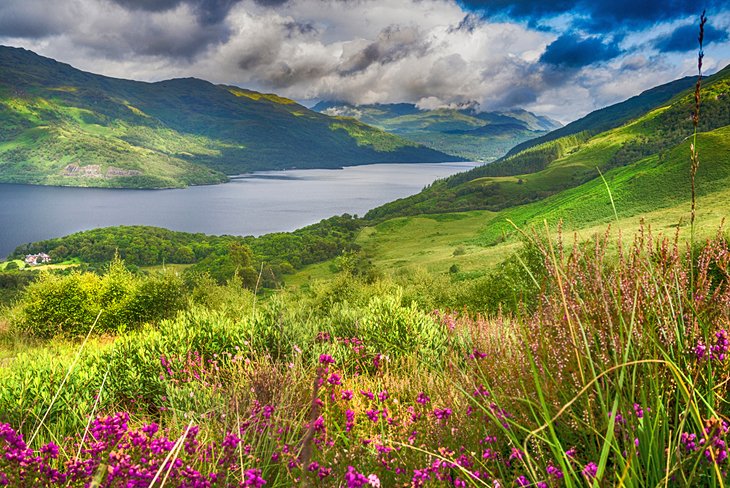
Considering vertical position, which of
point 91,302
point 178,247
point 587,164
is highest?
point 587,164

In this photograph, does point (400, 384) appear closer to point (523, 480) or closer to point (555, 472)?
point (523, 480)

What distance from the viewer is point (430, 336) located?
7980mm

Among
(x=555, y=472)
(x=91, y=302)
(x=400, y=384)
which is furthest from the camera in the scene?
(x=91, y=302)

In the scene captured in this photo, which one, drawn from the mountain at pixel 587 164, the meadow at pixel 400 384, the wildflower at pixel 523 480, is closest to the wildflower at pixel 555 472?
the meadow at pixel 400 384

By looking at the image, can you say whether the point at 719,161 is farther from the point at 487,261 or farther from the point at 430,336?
the point at 430,336

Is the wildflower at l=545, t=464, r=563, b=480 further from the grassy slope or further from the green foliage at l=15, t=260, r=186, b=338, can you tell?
the grassy slope

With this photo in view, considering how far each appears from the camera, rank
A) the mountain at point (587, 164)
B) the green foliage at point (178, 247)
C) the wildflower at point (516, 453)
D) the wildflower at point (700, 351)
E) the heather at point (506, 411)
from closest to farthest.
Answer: the heather at point (506, 411) → the wildflower at point (516, 453) → the wildflower at point (700, 351) → the green foliage at point (178, 247) → the mountain at point (587, 164)

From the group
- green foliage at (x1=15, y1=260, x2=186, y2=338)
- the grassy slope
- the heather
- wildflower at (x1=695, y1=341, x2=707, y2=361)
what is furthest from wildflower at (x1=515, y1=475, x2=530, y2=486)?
the grassy slope

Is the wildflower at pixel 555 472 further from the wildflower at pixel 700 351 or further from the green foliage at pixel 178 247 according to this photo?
the green foliage at pixel 178 247

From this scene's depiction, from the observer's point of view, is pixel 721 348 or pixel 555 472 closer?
pixel 555 472

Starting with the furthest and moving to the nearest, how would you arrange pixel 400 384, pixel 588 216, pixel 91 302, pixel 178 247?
pixel 178 247 < pixel 588 216 < pixel 91 302 < pixel 400 384

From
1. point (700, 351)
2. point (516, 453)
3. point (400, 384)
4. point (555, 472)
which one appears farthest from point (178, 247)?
point (700, 351)

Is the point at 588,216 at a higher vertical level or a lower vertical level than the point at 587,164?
lower

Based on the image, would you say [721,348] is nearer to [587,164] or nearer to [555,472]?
[555,472]
